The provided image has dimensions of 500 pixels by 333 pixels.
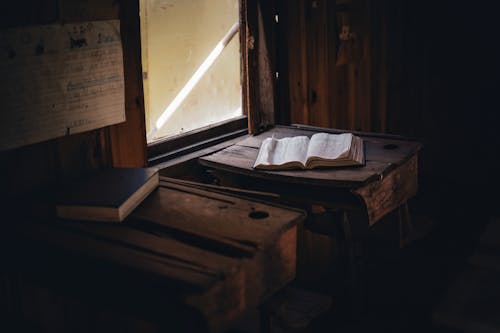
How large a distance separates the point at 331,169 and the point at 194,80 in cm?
112

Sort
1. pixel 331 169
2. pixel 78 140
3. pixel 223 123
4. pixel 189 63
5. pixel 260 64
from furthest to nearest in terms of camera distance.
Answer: pixel 260 64, pixel 223 123, pixel 189 63, pixel 331 169, pixel 78 140

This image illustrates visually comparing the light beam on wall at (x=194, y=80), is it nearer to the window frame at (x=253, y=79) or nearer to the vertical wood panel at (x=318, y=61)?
the window frame at (x=253, y=79)

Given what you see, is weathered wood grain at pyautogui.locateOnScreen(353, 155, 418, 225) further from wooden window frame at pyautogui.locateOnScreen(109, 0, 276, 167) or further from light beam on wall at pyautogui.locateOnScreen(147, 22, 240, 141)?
light beam on wall at pyautogui.locateOnScreen(147, 22, 240, 141)

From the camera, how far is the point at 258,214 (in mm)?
2135

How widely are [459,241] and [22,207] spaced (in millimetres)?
2899

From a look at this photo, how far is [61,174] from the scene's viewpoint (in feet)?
8.06

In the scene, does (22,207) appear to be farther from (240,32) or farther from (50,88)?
(240,32)

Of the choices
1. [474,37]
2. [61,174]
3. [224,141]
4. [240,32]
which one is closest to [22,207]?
[61,174]

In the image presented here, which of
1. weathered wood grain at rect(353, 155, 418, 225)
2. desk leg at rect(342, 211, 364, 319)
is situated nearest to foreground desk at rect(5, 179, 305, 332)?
weathered wood grain at rect(353, 155, 418, 225)

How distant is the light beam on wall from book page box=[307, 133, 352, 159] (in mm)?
771

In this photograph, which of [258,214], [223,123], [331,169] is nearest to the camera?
[258,214]

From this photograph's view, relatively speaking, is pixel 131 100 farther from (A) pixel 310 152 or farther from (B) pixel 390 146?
→ (B) pixel 390 146

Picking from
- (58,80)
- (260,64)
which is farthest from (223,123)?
(58,80)

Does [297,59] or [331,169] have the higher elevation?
[297,59]
